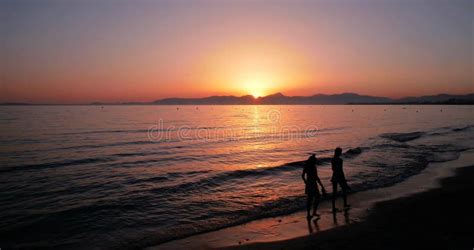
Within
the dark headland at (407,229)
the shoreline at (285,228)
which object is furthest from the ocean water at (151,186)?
the dark headland at (407,229)

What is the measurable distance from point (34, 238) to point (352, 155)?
2385 centimetres

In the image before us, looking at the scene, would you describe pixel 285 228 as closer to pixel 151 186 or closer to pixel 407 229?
pixel 407 229

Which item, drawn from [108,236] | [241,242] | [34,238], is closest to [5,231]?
[34,238]

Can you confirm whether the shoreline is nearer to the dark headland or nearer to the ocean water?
the dark headland

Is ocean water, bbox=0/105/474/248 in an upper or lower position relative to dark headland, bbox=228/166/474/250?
lower

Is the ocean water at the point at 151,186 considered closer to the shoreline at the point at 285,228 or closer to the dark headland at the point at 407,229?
the shoreline at the point at 285,228

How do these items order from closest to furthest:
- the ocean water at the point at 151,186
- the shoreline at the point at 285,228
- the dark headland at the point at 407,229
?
the dark headland at the point at 407,229 → the shoreline at the point at 285,228 → the ocean water at the point at 151,186

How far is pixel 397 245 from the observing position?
8664 millimetres

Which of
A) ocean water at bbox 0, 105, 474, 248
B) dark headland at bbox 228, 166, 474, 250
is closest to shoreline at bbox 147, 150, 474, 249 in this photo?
dark headland at bbox 228, 166, 474, 250

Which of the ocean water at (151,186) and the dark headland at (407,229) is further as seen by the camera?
the ocean water at (151,186)

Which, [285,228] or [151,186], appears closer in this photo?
[285,228]

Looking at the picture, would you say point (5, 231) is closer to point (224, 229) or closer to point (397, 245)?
point (224, 229)

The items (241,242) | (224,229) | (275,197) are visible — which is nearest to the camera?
(241,242)

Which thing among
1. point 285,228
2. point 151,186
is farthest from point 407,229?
point 151,186
